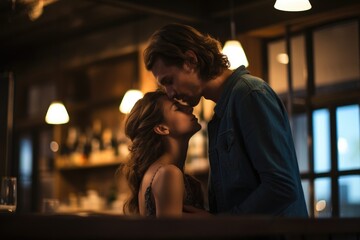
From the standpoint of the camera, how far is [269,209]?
224 centimetres

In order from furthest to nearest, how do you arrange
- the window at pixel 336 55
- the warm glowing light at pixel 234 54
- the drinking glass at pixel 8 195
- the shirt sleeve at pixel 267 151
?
1. the window at pixel 336 55
2. the warm glowing light at pixel 234 54
3. the drinking glass at pixel 8 195
4. the shirt sleeve at pixel 267 151

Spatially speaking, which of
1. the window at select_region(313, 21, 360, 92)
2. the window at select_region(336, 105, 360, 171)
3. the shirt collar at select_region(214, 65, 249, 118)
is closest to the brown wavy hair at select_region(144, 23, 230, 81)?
the shirt collar at select_region(214, 65, 249, 118)

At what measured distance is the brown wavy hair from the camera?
2.51m

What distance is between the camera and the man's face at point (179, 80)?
2537 millimetres

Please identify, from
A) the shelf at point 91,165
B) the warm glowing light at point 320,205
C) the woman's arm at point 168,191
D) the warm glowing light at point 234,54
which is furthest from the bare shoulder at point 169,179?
the shelf at point 91,165

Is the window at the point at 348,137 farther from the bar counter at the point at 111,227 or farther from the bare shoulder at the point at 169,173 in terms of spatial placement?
the bar counter at the point at 111,227

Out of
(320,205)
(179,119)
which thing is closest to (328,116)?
(320,205)

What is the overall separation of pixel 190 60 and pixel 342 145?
316cm

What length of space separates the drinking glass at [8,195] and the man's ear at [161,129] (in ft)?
3.49

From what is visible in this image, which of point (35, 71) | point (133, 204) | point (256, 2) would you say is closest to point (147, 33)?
point (256, 2)

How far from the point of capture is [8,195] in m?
3.54

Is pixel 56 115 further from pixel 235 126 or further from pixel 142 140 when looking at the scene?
pixel 235 126

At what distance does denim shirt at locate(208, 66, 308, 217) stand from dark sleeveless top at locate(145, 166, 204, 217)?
30 centimetres

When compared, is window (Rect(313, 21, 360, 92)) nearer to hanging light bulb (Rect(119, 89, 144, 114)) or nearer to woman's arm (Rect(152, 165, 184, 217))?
hanging light bulb (Rect(119, 89, 144, 114))
